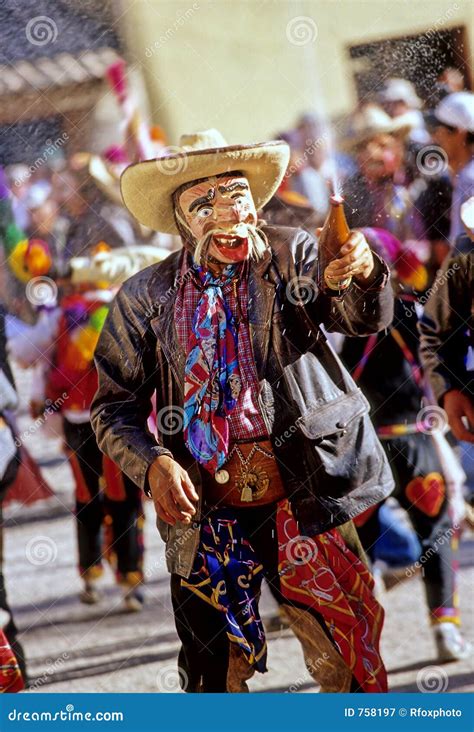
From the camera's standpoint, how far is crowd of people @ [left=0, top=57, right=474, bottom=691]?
447 centimetres

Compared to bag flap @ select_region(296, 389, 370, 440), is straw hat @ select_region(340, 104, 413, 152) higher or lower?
higher

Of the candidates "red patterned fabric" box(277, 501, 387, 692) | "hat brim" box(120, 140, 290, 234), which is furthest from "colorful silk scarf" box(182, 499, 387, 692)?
"hat brim" box(120, 140, 290, 234)

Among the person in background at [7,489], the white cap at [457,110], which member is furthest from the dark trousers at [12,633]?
the white cap at [457,110]

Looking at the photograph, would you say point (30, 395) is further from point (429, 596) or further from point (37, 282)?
point (429, 596)

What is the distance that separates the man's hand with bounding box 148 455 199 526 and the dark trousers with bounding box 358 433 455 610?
0.98m

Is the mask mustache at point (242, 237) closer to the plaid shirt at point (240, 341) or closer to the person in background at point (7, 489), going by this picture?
the plaid shirt at point (240, 341)

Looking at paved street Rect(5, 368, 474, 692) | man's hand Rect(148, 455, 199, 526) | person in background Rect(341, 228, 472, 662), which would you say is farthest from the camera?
person in background Rect(341, 228, 472, 662)

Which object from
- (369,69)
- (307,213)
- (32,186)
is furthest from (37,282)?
(369,69)

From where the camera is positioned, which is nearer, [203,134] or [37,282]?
[203,134]

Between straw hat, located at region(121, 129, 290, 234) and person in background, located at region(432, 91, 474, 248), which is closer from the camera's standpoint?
straw hat, located at region(121, 129, 290, 234)

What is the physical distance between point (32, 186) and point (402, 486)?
72.5 inches

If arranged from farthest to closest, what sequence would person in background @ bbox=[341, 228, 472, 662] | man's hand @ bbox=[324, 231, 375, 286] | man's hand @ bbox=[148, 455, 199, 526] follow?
person in background @ bbox=[341, 228, 472, 662] → man's hand @ bbox=[148, 455, 199, 526] → man's hand @ bbox=[324, 231, 375, 286]

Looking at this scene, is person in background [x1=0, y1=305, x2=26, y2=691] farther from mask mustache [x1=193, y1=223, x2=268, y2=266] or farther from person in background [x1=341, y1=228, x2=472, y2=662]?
person in background [x1=341, y1=228, x2=472, y2=662]
